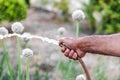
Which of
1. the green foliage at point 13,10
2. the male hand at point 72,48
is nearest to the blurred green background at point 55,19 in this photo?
the green foliage at point 13,10

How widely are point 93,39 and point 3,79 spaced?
4.94ft

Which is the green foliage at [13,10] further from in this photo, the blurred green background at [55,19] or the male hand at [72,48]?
the male hand at [72,48]

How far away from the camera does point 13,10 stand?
7160 mm

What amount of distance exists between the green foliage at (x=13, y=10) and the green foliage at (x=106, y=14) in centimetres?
140

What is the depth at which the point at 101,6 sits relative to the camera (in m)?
7.88

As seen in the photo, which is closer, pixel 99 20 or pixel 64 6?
pixel 99 20

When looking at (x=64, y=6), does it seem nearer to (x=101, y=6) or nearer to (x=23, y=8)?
(x=101, y=6)

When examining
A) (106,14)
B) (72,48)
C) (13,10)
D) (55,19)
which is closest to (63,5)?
(55,19)

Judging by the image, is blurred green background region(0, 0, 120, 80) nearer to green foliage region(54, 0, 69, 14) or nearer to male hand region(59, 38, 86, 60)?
green foliage region(54, 0, 69, 14)

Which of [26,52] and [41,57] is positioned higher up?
[26,52]

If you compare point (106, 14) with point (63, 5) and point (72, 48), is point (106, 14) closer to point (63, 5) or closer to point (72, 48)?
point (63, 5)

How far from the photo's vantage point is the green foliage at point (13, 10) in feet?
22.9

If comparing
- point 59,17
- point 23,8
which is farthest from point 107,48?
point 59,17

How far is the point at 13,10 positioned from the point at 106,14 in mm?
1614
